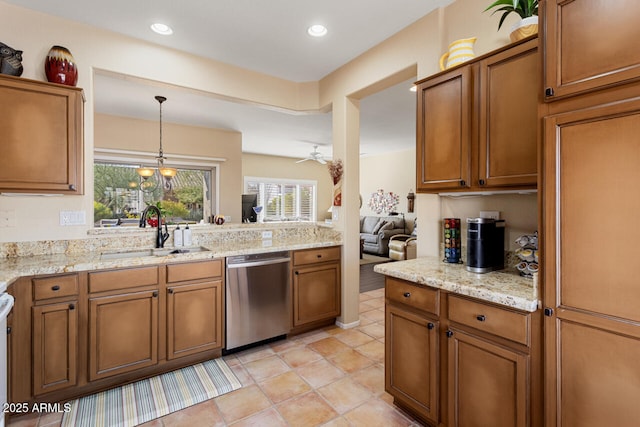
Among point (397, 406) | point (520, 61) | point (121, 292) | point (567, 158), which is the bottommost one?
point (397, 406)

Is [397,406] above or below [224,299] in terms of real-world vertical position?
below

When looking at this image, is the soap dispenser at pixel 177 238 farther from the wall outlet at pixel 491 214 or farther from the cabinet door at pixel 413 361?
the wall outlet at pixel 491 214

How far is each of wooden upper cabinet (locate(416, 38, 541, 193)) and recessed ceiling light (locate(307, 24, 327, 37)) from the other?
1033 mm

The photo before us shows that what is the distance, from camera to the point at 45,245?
2344 millimetres

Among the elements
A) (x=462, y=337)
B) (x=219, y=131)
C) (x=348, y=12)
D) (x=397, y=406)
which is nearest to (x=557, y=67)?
(x=462, y=337)

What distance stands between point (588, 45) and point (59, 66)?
10.2ft

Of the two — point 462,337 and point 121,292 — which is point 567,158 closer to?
point 462,337

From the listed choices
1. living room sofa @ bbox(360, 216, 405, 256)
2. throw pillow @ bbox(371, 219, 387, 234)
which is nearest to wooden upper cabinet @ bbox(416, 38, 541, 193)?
living room sofa @ bbox(360, 216, 405, 256)

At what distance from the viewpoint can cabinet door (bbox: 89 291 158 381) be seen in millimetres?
2100

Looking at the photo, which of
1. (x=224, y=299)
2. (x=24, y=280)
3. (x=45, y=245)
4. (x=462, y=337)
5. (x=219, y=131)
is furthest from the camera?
(x=219, y=131)

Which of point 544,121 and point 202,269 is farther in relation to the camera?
point 202,269

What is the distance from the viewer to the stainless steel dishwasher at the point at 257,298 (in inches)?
105

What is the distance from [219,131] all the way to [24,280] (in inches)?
177

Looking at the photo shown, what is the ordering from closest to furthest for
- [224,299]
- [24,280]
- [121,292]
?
1. [24,280]
2. [121,292]
3. [224,299]
